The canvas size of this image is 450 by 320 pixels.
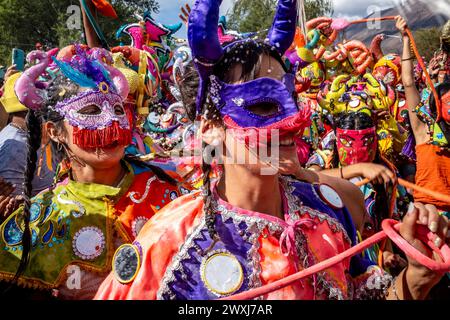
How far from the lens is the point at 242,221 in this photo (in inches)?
80.8

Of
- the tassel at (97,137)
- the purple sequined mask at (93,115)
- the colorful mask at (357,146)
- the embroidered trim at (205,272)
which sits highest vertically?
the purple sequined mask at (93,115)

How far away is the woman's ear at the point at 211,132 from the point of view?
7.00 ft

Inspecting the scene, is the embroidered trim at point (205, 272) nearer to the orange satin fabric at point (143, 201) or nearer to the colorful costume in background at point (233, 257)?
the colorful costume in background at point (233, 257)

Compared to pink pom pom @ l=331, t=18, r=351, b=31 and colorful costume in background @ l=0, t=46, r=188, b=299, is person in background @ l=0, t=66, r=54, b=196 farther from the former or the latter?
pink pom pom @ l=331, t=18, r=351, b=31

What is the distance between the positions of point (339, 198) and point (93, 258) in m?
1.43

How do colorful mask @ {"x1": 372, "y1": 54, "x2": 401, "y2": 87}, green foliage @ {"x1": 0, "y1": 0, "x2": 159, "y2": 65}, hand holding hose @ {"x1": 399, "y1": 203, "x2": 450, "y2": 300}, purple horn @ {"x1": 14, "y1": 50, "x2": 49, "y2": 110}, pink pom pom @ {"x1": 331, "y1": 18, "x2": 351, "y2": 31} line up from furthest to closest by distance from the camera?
1. green foliage @ {"x1": 0, "y1": 0, "x2": 159, "y2": 65}
2. colorful mask @ {"x1": 372, "y1": 54, "x2": 401, "y2": 87}
3. pink pom pom @ {"x1": 331, "y1": 18, "x2": 351, "y2": 31}
4. purple horn @ {"x1": 14, "y1": 50, "x2": 49, "y2": 110}
5. hand holding hose @ {"x1": 399, "y1": 203, "x2": 450, "y2": 300}

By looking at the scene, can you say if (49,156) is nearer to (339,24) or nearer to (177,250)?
(177,250)

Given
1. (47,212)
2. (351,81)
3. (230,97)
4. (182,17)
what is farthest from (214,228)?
(182,17)

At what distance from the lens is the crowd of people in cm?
199

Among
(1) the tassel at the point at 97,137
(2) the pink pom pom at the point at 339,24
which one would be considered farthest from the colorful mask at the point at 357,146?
(2) the pink pom pom at the point at 339,24

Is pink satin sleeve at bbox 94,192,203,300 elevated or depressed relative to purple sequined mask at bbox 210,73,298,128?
depressed

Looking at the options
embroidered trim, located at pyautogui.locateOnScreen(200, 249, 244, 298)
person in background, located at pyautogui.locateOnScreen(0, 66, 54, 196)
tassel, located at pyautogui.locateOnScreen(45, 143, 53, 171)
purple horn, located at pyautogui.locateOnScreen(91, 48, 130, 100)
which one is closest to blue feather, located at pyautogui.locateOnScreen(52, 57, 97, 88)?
purple horn, located at pyautogui.locateOnScreen(91, 48, 130, 100)

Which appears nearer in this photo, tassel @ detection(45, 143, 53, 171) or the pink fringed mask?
the pink fringed mask

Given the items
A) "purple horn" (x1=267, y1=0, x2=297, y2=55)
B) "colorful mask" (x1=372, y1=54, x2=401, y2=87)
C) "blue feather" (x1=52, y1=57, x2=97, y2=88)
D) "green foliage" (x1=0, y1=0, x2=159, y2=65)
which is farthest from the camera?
"green foliage" (x1=0, y1=0, x2=159, y2=65)
